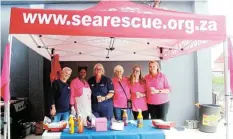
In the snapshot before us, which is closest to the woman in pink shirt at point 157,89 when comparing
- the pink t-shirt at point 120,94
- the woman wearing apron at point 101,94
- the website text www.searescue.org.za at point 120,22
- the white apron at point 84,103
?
the pink t-shirt at point 120,94

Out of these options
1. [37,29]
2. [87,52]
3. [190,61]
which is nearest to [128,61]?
[87,52]

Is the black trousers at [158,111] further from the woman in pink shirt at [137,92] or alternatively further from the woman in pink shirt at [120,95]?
the woman in pink shirt at [120,95]

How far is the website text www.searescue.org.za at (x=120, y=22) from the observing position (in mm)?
2398

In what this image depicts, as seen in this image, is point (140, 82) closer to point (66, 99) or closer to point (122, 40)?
point (122, 40)

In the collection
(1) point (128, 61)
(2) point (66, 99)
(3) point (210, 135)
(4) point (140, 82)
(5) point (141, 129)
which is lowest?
(3) point (210, 135)

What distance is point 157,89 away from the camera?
3979 millimetres

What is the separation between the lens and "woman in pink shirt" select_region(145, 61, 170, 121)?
3.98 meters

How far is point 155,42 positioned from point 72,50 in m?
1.68

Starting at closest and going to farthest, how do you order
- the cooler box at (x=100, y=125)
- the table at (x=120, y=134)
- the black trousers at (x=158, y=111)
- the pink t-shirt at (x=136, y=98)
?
the table at (x=120, y=134), the cooler box at (x=100, y=125), the pink t-shirt at (x=136, y=98), the black trousers at (x=158, y=111)

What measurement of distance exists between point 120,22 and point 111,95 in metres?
1.63

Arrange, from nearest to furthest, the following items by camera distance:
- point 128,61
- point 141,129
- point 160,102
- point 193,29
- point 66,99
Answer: point 193,29 < point 141,129 < point 66,99 < point 160,102 < point 128,61

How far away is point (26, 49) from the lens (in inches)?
227

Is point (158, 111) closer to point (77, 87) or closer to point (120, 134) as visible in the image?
point (77, 87)

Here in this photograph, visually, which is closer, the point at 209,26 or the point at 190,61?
the point at 209,26
